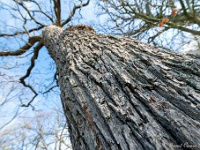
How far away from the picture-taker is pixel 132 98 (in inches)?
42.8

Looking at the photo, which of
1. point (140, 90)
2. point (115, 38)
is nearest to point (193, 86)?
point (140, 90)

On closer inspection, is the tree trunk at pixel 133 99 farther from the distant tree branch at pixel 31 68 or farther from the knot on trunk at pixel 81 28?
the distant tree branch at pixel 31 68

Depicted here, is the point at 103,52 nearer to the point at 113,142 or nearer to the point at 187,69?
the point at 187,69

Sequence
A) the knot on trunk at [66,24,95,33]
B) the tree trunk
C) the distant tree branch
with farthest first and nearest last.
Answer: the distant tree branch
the knot on trunk at [66,24,95,33]
the tree trunk

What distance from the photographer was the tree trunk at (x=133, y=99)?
85 cm

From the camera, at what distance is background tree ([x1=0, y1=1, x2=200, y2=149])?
853 mm

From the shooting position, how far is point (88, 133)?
1108 mm

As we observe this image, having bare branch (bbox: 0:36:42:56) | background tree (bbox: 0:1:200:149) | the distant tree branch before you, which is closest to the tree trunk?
background tree (bbox: 0:1:200:149)

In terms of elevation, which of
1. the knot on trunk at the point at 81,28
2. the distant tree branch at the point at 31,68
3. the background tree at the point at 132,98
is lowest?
the distant tree branch at the point at 31,68

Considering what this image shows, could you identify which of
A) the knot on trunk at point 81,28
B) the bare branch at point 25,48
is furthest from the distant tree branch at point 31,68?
the knot on trunk at point 81,28

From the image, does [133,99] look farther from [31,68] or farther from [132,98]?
[31,68]

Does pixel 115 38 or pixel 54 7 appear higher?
pixel 54 7

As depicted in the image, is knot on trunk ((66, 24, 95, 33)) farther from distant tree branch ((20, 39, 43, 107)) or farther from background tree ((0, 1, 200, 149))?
distant tree branch ((20, 39, 43, 107))

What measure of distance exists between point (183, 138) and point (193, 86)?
34 centimetres
